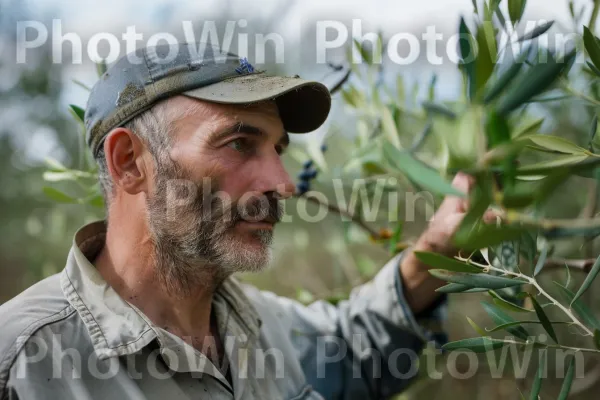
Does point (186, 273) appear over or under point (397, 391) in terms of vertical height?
over

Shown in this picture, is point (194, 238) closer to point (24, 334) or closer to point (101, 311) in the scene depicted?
point (101, 311)

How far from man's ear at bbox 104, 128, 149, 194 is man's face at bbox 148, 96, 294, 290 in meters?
0.05

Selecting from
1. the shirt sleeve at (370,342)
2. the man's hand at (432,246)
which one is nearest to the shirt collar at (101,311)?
the shirt sleeve at (370,342)

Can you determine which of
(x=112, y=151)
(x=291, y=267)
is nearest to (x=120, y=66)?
(x=112, y=151)

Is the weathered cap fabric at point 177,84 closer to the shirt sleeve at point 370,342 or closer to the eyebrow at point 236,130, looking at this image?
the eyebrow at point 236,130

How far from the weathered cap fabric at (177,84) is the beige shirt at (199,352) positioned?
296 mm

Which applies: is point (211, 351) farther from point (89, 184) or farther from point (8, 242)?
point (8, 242)

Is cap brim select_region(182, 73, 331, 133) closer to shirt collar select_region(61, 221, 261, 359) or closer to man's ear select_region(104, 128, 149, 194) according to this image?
man's ear select_region(104, 128, 149, 194)

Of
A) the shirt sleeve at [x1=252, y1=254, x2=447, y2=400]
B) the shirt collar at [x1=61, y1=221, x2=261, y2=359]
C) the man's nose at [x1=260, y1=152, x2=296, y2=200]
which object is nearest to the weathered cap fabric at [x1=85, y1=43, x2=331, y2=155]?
the man's nose at [x1=260, y1=152, x2=296, y2=200]

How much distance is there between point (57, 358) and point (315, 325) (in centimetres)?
76

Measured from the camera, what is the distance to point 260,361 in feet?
4.97

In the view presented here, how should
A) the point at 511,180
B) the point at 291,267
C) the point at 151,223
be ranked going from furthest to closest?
1. the point at 291,267
2. the point at 151,223
3. the point at 511,180

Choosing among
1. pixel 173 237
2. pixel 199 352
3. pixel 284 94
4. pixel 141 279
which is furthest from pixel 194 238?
pixel 284 94

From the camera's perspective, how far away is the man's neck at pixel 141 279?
1.35m
